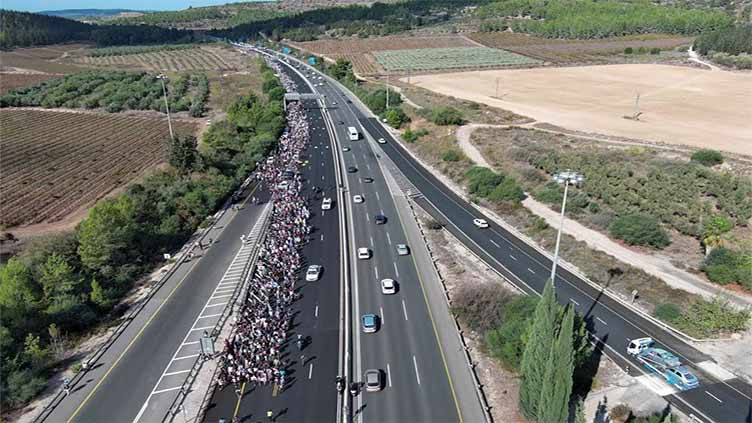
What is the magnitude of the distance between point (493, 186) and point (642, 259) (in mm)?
24954

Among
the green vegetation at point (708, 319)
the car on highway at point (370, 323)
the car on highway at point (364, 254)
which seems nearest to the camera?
the green vegetation at point (708, 319)

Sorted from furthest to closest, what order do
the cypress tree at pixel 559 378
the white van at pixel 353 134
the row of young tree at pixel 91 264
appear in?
1. the white van at pixel 353 134
2. the row of young tree at pixel 91 264
3. the cypress tree at pixel 559 378

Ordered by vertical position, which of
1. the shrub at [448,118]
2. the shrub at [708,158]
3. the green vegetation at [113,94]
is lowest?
the shrub at [708,158]

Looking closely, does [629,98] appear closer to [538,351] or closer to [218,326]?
[538,351]

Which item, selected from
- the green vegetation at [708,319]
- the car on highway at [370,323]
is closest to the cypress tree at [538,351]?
the car on highway at [370,323]

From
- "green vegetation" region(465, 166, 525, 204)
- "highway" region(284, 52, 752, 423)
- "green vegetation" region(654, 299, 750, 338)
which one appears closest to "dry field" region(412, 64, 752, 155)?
"green vegetation" region(465, 166, 525, 204)

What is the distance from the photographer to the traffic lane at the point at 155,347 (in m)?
33.2

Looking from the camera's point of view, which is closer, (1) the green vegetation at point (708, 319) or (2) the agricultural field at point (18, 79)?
(1) the green vegetation at point (708, 319)

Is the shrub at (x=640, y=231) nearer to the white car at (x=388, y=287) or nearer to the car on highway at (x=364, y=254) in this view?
the white car at (x=388, y=287)

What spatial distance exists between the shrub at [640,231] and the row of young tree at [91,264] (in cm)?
5451

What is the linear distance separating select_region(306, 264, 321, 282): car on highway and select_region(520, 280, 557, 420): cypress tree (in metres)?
24.3

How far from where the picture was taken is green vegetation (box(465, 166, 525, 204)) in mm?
70500

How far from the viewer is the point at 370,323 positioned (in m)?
41.4

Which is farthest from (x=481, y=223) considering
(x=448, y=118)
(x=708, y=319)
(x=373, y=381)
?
(x=448, y=118)
